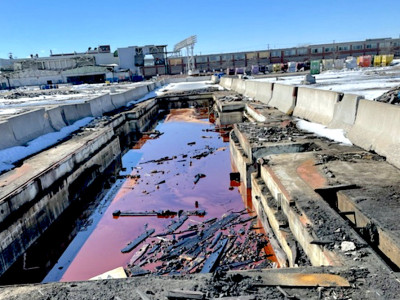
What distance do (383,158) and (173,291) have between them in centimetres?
591

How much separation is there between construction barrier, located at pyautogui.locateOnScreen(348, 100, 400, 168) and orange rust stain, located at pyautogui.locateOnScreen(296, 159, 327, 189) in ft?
5.44

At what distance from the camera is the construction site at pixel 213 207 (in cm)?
408

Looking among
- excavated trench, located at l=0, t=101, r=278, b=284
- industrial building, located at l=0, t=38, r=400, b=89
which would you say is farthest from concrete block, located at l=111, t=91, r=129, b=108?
industrial building, located at l=0, t=38, r=400, b=89

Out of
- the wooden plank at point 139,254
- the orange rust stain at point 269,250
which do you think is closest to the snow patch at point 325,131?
the orange rust stain at point 269,250

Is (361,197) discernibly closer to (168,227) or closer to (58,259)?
(168,227)

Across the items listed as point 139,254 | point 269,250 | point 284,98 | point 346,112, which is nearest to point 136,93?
point 284,98

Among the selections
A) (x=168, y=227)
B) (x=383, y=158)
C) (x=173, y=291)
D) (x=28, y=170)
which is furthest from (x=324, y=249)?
(x=28, y=170)

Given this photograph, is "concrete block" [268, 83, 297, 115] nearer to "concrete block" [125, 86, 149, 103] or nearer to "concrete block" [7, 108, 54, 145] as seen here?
"concrete block" [7, 108, 54, 145]

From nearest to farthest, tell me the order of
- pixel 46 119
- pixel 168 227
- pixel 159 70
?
pixel 168 227 → pixel 46 119 → pixel 159 70

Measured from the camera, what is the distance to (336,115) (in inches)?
422

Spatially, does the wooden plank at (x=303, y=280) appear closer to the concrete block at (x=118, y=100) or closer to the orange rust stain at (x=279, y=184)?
the orange rust stain at (x=279, y=184)

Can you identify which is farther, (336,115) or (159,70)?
(159,70)

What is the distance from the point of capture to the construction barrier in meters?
7.16

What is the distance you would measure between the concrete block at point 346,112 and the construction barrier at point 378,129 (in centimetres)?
28
